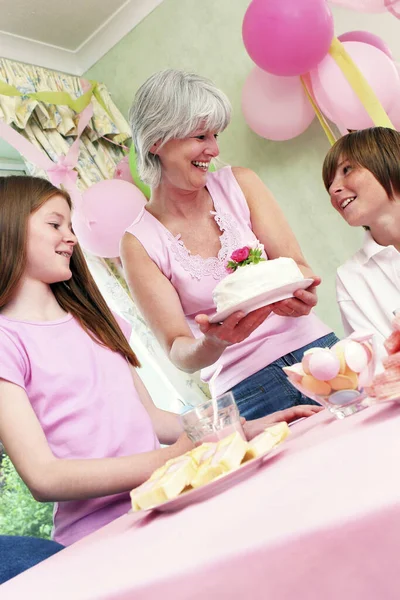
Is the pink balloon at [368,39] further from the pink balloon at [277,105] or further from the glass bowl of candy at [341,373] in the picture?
the glass bowl of candy at [341,373]

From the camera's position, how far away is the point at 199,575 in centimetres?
39

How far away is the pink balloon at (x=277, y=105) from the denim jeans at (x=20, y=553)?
222 cm

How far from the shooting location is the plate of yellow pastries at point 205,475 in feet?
2.03

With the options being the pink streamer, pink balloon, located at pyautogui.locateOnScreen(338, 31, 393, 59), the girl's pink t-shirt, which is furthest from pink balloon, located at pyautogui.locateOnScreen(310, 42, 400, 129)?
the girl's pink t-shirt

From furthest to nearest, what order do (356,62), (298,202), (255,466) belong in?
(298,202) → (356,62) → (255,466)

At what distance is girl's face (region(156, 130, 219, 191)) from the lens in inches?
64.3

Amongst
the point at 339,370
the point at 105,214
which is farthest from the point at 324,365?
the point at 105,214

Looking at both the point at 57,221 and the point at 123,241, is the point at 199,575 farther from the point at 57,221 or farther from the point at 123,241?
the point at 123,241

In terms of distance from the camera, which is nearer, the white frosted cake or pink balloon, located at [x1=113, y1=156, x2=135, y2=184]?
the white frosted cake

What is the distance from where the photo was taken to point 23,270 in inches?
53.4

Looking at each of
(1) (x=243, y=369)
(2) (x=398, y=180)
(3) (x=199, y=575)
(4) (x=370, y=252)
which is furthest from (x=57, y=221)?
(3) (x=199, y=575)

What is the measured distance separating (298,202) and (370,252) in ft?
5.13

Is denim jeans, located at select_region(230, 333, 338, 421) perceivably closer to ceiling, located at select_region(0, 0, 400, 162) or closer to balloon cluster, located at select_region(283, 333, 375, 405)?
balloon cluster, located at select_region(283, 333, 375, 405)

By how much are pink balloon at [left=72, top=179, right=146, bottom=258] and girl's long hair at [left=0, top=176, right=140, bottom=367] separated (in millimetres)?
1321
